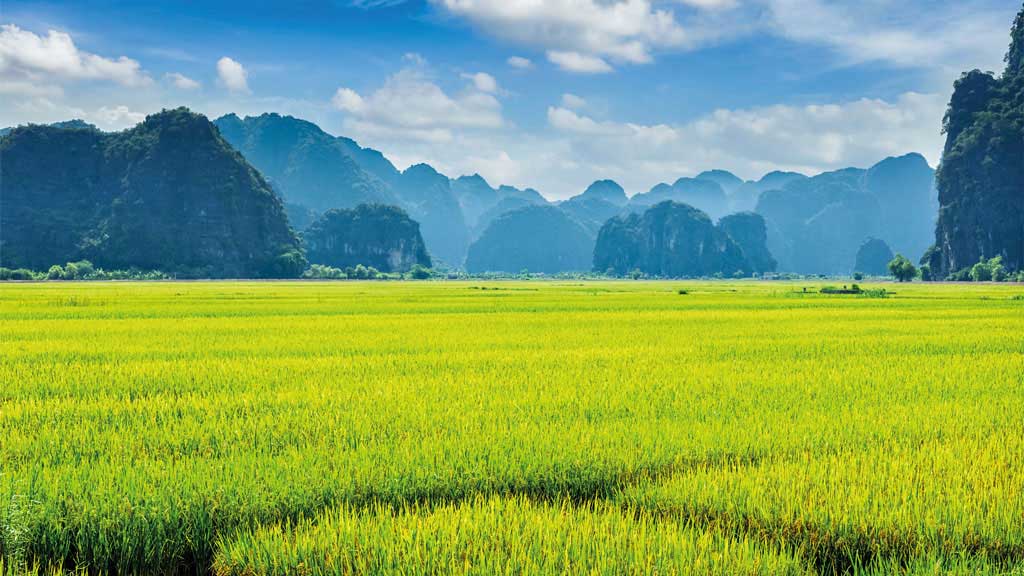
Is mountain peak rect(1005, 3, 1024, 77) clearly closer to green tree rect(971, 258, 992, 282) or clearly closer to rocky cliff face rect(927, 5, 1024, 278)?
rocky cliff face rect(927, 5, 1024, 278)

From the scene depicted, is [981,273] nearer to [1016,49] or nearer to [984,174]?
[984,174]

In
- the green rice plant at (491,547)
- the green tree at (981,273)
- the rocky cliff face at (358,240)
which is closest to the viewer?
the green rice plant at (491,547)

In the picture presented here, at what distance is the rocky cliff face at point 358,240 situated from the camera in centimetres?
17512

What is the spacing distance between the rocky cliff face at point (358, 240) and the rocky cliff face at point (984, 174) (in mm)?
122039

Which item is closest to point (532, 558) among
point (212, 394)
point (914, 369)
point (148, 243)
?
point (212, 394)

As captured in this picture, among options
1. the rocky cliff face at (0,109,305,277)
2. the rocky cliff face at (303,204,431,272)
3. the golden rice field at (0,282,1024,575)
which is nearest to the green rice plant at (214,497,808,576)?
the golden rice field at (0,282,1024,575)

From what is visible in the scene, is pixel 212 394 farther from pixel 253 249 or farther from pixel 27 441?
pixel 253 249

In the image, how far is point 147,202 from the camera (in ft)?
409

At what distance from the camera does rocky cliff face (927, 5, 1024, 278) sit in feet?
316

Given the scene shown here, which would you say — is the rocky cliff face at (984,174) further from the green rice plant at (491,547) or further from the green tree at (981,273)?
the green rice plant at (491,547)

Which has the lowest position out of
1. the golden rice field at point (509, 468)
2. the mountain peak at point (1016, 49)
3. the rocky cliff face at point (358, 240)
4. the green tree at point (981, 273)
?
the golden rice field at point (509, 468)

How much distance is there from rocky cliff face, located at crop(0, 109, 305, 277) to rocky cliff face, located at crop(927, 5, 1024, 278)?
111260mm

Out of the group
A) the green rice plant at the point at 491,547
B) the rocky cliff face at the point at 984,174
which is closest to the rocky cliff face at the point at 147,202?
the rocky cliff face at the point at 984,174

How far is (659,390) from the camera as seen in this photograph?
734 centimetres
